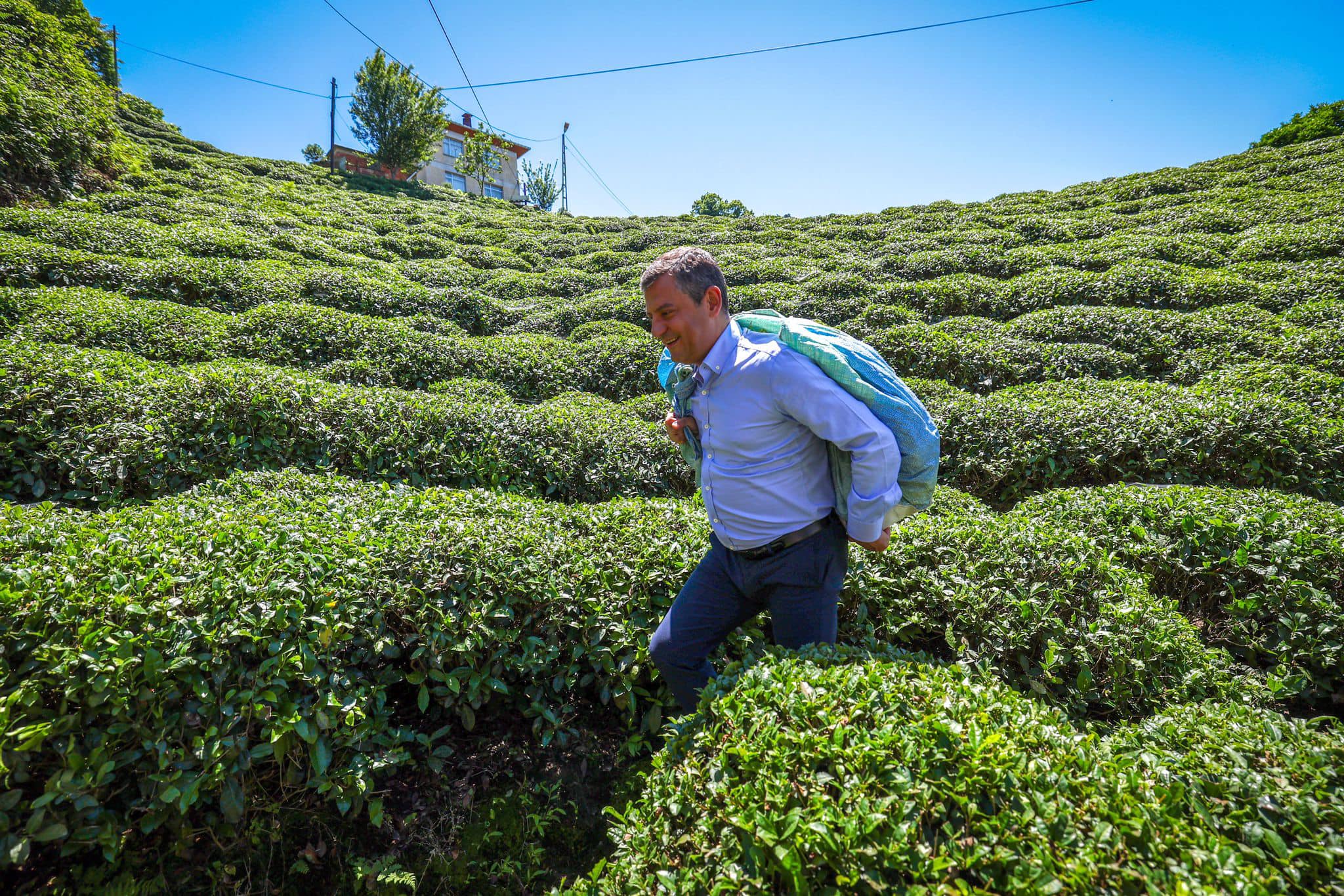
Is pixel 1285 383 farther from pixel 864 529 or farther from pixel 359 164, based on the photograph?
pixel 359 164

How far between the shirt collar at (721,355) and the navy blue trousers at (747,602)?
0.72 m

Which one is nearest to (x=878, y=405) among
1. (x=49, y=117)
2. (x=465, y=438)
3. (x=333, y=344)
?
(x=465, y=438)

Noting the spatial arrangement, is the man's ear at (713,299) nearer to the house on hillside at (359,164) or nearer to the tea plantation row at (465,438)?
the tea plantation row at (465,438)

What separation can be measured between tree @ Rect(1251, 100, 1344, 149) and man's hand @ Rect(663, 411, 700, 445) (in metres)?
26.4

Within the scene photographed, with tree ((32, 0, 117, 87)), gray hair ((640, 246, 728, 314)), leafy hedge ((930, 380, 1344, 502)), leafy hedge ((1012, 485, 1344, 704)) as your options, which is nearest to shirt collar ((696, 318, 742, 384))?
gray hair ((640, 246, 728, 314))

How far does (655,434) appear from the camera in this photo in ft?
17.7

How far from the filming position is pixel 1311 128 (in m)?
19.3

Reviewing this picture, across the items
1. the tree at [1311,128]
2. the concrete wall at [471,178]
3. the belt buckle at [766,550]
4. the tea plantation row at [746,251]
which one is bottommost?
the belt buckle at [766,550]

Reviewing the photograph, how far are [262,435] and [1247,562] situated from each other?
6.35 metres

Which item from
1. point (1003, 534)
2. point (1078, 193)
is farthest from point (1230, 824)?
point (1078, 193)

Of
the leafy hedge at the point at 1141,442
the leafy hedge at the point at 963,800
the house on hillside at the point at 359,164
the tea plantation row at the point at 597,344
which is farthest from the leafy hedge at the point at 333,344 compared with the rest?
the house on hillside at the point at 359,164

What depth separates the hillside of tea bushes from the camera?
1.66 meters

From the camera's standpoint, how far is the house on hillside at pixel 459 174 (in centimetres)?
5431

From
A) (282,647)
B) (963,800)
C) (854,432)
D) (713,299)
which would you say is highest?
(713,299)
